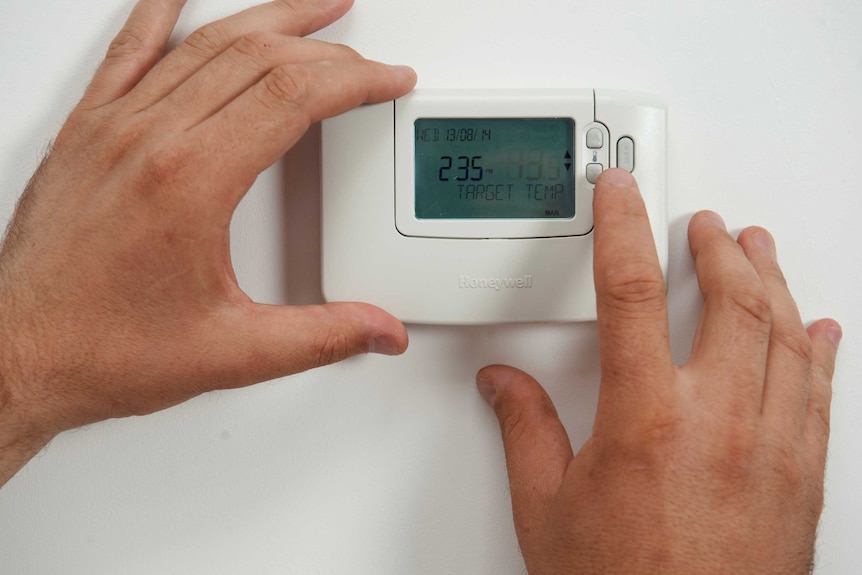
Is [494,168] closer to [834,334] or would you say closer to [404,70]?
[404,70]

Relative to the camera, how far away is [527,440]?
0.81 m

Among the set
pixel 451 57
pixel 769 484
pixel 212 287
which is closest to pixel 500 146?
pixel 451 57

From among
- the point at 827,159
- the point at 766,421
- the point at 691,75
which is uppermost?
the point at 691,75

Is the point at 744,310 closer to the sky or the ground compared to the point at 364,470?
closer to the sky

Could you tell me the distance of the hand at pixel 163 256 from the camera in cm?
73

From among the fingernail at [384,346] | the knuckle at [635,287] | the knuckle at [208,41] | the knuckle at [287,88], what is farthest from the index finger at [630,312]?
the knuckle at [208,41]

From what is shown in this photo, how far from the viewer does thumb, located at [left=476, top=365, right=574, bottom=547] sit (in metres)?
0.77

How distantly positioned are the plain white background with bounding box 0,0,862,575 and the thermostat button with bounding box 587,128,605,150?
3.5 inches

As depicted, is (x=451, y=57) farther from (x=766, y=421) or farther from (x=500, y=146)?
(x=766, y=421)

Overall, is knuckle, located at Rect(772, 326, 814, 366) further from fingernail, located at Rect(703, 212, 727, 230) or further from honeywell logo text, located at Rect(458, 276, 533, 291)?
honeywell logo text, located at Rect(458, 276, 533, 291)

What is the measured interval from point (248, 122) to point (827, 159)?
2.38 feet

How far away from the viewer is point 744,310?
30.0 inches

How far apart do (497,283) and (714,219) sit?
0.96 feet

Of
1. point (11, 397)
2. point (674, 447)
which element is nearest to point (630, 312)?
point (674, 447)
